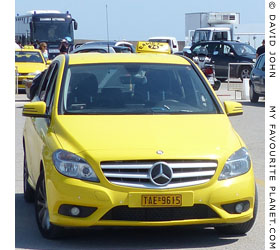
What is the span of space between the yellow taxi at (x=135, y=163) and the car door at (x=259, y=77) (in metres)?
16.3

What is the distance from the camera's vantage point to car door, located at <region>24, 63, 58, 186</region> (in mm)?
7848

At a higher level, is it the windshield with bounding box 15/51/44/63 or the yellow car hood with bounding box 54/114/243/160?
the yellow car hood with bounding box 54/114/243/160

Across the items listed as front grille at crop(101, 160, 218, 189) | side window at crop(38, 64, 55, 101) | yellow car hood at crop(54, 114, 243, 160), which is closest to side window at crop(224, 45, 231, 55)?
side window at crop(38, 64, 55, 101)

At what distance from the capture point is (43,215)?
745 centimetres

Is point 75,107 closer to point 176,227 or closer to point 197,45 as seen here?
point 176,227

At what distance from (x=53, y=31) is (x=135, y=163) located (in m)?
39.8

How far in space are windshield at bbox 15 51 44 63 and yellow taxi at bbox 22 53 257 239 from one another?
21.2m

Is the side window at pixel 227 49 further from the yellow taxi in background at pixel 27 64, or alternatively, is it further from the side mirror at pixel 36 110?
the side mirror at pixel 36 110

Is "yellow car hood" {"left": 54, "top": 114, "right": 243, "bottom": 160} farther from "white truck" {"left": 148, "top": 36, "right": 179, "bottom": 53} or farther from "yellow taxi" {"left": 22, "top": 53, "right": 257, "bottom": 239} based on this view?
"white truck" {"left": 148, "top": 36, "right": 179, "bottom": 53}

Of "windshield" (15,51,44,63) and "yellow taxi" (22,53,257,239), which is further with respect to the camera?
"windshield" (15,51,44,63)

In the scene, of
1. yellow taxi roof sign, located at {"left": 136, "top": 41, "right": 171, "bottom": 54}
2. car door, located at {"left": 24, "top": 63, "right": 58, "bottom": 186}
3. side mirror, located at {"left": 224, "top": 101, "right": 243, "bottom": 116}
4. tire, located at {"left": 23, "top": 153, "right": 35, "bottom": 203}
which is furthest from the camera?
yellow taxi roof sign, located at {"left": 136, "top": 41, "right": 171, "bottom": 54}
